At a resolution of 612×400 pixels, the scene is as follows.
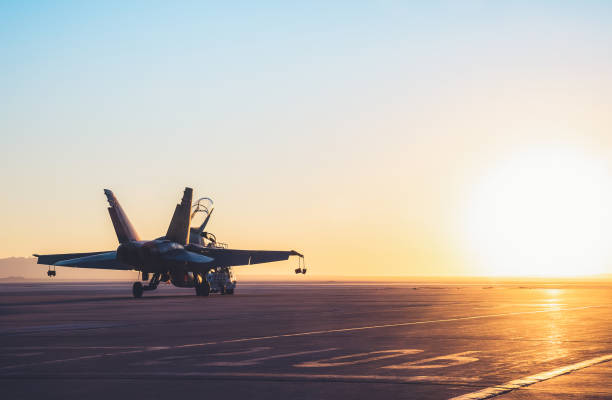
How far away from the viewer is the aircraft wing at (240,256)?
201ft

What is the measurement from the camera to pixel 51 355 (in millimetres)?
16453

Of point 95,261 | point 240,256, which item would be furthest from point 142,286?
point 240,256

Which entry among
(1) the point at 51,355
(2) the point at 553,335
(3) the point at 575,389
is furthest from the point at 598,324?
(1) the point at 51,355

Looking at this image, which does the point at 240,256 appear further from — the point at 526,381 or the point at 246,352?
the point at 526,381

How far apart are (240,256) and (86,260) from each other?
11.5 metres

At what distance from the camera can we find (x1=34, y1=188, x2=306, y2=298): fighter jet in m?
53.0

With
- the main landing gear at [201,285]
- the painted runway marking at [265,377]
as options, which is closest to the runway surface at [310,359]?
the painted runway marking at [265,377]

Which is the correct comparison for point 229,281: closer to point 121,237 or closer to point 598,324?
point 121,237

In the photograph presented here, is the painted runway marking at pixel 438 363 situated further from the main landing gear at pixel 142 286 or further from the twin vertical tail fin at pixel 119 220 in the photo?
the main landing gear at pixel 142 286

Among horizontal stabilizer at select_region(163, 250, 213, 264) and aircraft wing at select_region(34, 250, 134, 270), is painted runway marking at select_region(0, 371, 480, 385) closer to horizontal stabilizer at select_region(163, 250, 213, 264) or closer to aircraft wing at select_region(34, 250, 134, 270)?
horizontal stabilizer at select_region(163, 250, 213, 264)

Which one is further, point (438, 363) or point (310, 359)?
point (310, 359)

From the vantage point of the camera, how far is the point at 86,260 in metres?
59.1

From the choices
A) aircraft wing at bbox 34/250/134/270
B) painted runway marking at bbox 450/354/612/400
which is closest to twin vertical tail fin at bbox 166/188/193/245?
aircraft wing at bbox 34/250/134/270

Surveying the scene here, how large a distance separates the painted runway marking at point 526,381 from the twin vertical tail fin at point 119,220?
137ft
